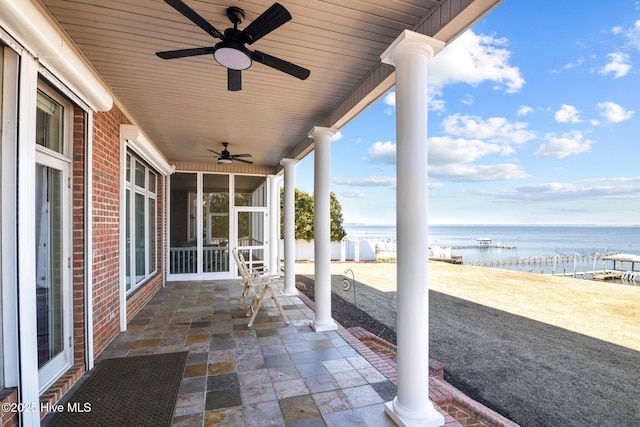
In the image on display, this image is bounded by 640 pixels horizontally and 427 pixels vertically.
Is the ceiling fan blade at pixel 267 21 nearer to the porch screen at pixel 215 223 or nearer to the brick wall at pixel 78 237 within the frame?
the brick wall at pixel 78 237

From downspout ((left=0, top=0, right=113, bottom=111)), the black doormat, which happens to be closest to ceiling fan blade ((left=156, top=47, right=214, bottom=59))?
downspout ((left=0, top=0, right=113, bottom=111))

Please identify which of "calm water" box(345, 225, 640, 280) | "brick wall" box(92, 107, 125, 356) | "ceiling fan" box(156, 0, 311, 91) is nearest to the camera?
"ceiling fan" box(156, 0, 311, 91)

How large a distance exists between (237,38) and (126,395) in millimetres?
2721

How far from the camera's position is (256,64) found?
2.66 metres

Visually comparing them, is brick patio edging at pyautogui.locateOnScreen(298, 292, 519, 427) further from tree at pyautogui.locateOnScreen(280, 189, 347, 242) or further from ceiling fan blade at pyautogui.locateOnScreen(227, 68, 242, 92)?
tree at pyautogui.locateOnScreen(280, 189, 347, 242)

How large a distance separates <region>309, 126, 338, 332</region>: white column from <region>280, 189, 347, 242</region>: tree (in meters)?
11.6

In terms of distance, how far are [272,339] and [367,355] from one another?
3.69ft

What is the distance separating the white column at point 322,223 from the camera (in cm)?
388

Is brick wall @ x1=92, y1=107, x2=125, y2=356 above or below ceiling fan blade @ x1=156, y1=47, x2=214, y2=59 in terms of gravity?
below

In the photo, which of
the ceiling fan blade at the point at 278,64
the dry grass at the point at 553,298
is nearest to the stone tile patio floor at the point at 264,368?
the ceiling fan blade at the point at 278,64

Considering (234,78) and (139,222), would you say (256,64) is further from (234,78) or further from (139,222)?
(139,222)

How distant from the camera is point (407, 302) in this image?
207 centimetres

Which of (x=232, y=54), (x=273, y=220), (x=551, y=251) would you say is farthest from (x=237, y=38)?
(x=551, y=251)

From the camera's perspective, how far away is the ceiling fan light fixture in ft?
6.18
